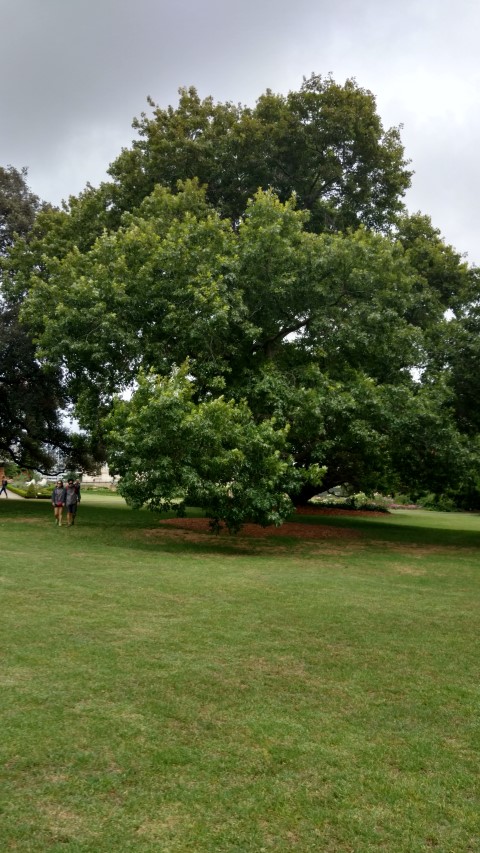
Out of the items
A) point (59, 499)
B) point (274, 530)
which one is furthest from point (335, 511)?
point (59, 499)

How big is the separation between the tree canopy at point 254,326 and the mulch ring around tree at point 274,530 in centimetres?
178

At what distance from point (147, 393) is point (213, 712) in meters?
11.4

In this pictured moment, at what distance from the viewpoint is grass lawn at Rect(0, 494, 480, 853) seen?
3623mm

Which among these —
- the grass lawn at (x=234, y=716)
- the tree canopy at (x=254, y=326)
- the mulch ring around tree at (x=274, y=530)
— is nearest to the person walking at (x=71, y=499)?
→ the tree canopy at (x=254, y=326)

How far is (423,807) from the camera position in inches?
153

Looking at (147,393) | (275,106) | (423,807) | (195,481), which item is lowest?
(423,807)

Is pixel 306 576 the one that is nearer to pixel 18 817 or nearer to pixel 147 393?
pixel 147 393

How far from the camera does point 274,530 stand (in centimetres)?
2145

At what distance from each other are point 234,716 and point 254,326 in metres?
14.0

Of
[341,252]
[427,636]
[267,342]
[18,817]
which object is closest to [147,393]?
[267,342]

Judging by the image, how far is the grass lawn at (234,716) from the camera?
3.62 m

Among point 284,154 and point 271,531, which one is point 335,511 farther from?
point 284,154

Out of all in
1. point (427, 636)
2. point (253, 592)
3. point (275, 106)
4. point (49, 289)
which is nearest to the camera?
point (427, 636)

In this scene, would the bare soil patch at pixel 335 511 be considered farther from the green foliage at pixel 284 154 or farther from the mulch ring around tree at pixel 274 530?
the green foliage at pixel 284 154
